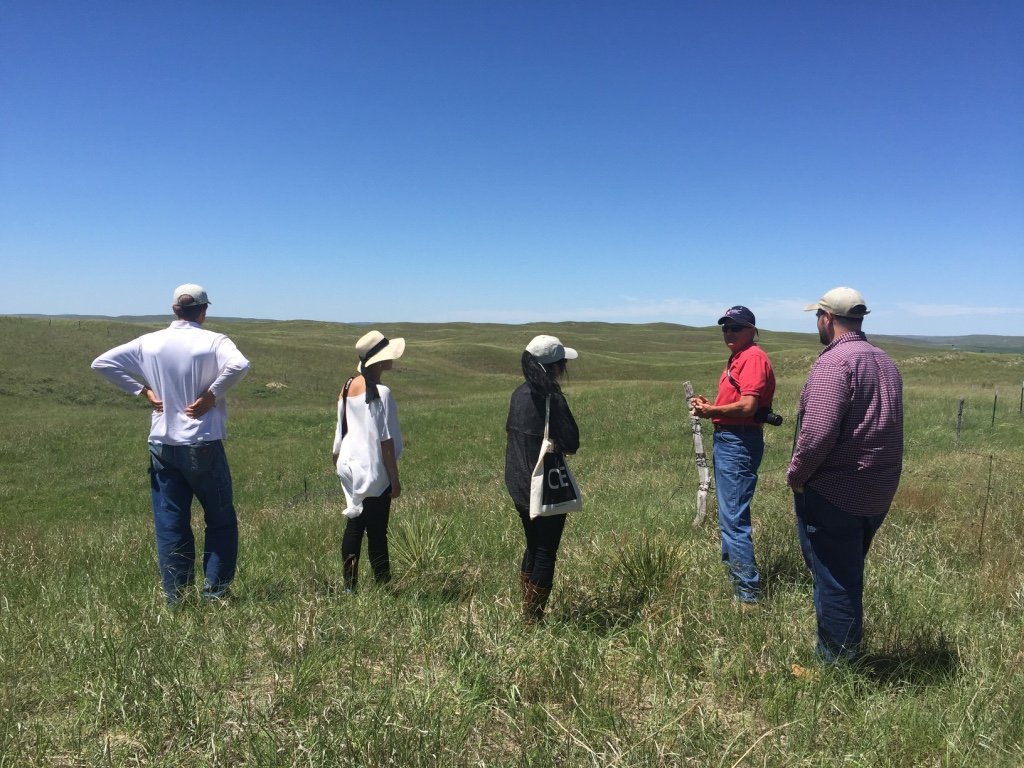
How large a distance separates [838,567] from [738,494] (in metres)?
1.28

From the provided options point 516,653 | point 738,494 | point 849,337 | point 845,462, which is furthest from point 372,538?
point 849,337

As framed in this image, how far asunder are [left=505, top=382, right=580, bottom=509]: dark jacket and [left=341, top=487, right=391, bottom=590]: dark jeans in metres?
1.05

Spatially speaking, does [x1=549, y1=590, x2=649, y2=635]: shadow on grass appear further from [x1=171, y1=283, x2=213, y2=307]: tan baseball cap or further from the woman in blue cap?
[x1=171, y1=283, x2=213, y2=307]: tan baseball cap

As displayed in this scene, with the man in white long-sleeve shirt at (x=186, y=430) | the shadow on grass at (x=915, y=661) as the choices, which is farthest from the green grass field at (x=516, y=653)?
the man in white long-sleeve shirt at (x=186, y=430)

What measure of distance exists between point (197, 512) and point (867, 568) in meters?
11.4

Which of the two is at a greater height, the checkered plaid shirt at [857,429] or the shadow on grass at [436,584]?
the checkered plaid shirt at [857,429]

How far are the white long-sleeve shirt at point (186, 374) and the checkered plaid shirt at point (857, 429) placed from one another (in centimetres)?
360

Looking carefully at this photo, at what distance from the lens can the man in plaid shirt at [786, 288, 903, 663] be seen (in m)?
3.10

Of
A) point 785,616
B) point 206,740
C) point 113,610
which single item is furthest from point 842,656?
point 113,610

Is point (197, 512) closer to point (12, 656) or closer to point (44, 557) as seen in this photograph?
point (44, 557)

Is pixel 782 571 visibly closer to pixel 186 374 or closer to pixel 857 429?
pixel 857 429

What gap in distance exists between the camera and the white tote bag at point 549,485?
3.72 meters

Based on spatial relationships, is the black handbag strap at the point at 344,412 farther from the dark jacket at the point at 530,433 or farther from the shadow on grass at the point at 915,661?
the shadow on grass at the point at 915,661

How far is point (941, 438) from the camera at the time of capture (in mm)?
14391
